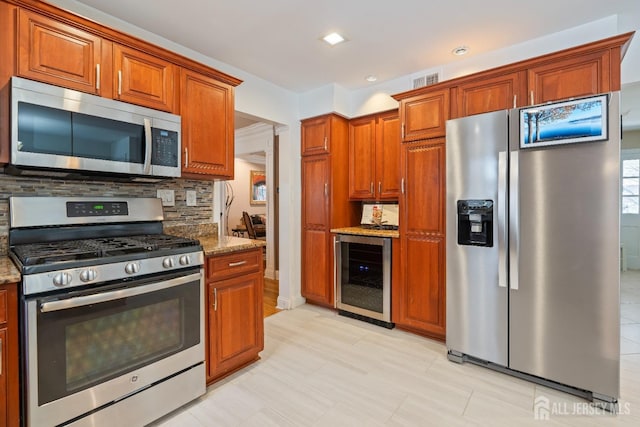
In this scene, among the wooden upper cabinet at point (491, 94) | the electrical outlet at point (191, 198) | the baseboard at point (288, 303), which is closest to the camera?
the wooden upper cabinet at point (491, 94)

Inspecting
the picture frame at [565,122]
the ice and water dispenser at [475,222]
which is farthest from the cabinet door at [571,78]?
the ice and water dispenser at [475,222]

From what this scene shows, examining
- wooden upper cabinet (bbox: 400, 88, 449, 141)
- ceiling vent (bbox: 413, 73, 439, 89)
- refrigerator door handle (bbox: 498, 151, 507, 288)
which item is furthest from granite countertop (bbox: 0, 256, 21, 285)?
ceiling vent (bbox: 413, 73, 439, 89)

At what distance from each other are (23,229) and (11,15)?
3.66 feet

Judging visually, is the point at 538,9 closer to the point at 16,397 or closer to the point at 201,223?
the point at 201,223

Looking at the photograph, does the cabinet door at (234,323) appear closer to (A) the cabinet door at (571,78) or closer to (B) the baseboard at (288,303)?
(B) the baseboard at (288,303)

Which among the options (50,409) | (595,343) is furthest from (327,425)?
(595,343)

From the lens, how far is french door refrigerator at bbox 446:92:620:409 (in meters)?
1.87

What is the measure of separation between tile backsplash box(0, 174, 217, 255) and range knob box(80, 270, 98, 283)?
2.31ft

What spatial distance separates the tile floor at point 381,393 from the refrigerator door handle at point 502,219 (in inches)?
29.2

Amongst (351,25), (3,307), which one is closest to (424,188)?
(351,25)

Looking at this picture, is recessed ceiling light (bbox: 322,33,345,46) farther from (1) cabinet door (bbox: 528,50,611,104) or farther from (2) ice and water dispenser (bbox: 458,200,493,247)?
(2) ice and water dispenser (bbox: 458,200,493,247)

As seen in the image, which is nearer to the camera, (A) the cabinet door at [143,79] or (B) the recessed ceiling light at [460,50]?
(A) the cabinet door at [143,79]

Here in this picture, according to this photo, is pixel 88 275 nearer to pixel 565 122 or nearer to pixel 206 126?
pixel 206 126

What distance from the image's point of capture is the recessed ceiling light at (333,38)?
250cm
